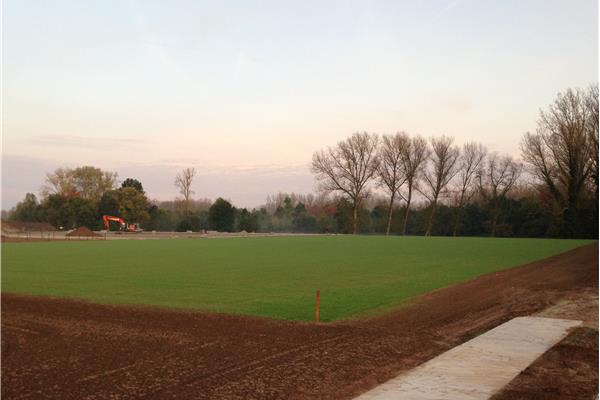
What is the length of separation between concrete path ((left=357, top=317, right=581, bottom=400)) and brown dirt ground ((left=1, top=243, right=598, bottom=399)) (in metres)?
0.31

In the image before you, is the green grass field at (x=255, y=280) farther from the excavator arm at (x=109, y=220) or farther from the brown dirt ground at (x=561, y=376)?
the excavator arm at (x=109, y=220)

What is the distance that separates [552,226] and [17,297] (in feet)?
193

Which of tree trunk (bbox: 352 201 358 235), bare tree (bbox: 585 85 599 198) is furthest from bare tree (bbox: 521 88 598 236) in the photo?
tree trunk (bbox: 352 201 358 235)

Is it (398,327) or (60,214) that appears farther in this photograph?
(60,214)

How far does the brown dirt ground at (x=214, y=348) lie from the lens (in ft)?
21.9

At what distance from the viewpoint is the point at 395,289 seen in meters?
16.6

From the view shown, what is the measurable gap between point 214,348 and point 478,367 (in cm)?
410

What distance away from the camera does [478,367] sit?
24.6 ft

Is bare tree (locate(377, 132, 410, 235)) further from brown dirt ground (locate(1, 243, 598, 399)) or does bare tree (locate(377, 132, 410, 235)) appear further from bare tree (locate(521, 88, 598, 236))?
brown dirt ground (locate(1, 243, 598, 399))

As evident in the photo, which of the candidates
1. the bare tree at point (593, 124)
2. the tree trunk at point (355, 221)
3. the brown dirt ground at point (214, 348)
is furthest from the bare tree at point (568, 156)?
the brown dirt ground at point (214, 348)

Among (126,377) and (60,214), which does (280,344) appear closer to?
(126,377)

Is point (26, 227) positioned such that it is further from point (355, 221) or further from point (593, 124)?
point (593, 124)

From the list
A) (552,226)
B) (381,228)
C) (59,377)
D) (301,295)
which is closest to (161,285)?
(301,295)

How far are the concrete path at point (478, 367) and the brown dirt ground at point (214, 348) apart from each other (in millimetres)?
309
